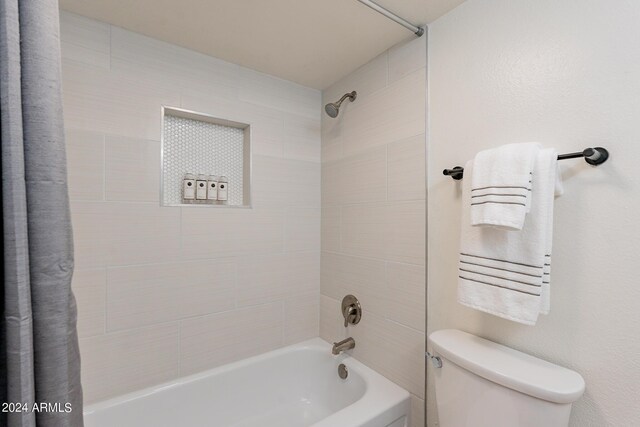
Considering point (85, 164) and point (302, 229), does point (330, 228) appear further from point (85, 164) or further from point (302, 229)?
point (85, 164)

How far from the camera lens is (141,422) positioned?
1.36 metres

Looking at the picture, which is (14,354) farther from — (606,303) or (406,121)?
(406,121)

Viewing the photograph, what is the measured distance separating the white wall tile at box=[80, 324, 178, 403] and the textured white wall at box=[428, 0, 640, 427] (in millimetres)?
1365

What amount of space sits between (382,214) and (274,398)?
4.02 ft

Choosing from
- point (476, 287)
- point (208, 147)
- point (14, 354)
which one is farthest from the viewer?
point (208, 147)

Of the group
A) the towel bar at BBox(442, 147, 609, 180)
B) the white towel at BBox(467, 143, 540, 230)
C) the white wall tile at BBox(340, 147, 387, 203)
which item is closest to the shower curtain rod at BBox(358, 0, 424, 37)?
the white wall tile at BBox(340, 147, 387, 203)

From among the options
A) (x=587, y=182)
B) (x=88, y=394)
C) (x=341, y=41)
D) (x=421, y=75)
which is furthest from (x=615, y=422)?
(x=88, y=394)

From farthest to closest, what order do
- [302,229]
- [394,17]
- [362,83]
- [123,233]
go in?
[302,229] → [362,83] → [123,233] → [394,17]

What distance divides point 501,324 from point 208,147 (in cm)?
158

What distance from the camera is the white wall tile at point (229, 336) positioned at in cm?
153

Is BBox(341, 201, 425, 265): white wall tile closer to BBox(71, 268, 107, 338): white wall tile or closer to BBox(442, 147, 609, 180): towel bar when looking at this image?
BBox(442, 147, 609, 180): towel bar

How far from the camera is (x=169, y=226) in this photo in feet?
4.83

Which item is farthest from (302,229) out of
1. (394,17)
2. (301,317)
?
(394,17)

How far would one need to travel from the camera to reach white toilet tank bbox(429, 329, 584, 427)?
79 centimetres
